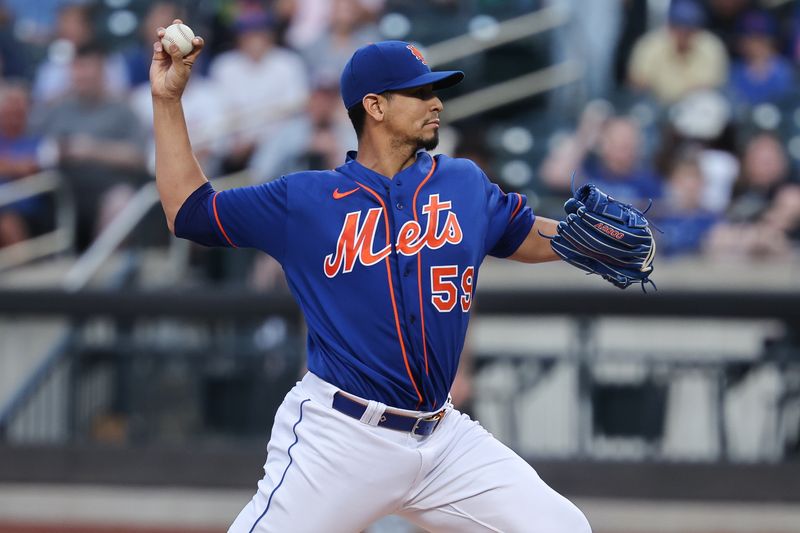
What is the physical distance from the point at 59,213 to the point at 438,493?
5.38 m

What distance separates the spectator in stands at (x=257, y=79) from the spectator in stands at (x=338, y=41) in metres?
0.11

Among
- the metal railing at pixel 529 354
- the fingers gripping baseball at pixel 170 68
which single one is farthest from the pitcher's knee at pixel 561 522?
the metal railing at pixel 529 354

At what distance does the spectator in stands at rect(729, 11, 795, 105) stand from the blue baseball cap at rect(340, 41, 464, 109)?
587cm

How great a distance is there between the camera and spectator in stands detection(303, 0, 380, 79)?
9352 mm

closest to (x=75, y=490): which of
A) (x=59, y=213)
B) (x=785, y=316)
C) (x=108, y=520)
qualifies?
(x=108, y=520)

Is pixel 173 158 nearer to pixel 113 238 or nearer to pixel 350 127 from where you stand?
pixel 113 238

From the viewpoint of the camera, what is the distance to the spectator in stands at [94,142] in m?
8.58

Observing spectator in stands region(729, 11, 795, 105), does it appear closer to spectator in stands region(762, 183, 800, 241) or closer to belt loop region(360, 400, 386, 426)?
spectator in stands region(762, 183, 800, 241)

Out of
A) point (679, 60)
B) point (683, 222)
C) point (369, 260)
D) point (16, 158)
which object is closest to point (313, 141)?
point (16, 158)

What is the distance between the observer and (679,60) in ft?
30.3

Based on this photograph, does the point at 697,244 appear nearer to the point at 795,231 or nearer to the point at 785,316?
the point at 795,231

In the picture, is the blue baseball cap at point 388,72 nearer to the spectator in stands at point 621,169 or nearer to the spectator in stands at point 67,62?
the spectator in stands at point 621,169

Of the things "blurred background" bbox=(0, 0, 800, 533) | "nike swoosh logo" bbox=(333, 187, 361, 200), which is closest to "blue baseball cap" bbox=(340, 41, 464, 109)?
"nike swoosh logo" bbox=(333, 187, 361, 200)

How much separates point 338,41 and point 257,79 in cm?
60
